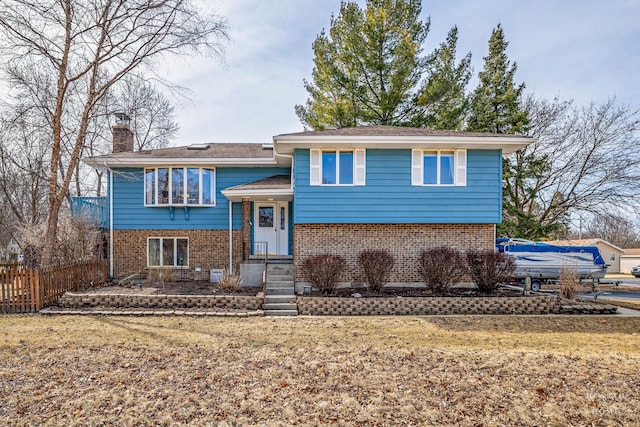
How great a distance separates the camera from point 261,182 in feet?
46.8

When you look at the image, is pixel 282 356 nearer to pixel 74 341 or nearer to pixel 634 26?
pixel 74 341

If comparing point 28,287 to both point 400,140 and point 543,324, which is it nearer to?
point 400,140

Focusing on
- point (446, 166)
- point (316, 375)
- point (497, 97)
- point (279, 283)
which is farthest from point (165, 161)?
point (497, 97)

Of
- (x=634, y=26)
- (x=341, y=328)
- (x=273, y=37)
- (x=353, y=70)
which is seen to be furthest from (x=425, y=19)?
Result: (x=341, y=328)

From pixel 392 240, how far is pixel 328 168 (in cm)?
328

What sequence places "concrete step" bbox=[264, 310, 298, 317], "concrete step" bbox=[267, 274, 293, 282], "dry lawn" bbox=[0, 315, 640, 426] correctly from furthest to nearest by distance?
"concrete step" bbox=[267, 274, 293, 282] < "concrete step" bbox=[264, 310, 298, 317] < "dry lawn" bbox=[0, 315, 640, 426]

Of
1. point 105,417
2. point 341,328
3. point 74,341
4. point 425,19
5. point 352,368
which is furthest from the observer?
point 425,19

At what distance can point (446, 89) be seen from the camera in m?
21.3

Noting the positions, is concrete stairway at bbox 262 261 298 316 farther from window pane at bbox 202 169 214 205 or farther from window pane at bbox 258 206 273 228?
window pane at bbox 202 169 214 205

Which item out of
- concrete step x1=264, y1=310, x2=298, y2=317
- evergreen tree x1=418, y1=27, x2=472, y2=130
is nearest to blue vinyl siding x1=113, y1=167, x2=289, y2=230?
concrete step x1=264, y1=310, x2=298, y2=317

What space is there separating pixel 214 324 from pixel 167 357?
2561 mm

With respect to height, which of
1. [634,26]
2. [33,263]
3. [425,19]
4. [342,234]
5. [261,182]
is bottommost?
[33,263]

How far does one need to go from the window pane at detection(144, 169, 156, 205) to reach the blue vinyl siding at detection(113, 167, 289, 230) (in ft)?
0.75

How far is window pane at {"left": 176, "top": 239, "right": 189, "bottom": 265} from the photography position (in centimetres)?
1504
